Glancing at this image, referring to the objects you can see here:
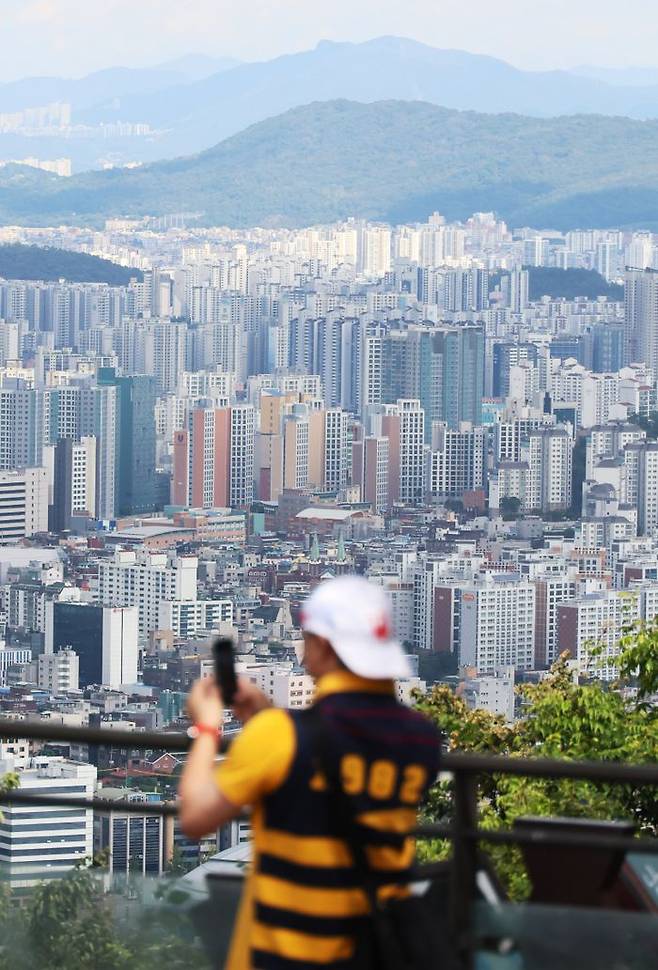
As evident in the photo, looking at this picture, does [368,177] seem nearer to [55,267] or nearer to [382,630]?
[55,267]

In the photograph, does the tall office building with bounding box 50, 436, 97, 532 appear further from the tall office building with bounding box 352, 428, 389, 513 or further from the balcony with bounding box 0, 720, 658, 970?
the balcony with bounding box 0, 720, 658, 970

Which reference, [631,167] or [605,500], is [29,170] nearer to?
[631,167]

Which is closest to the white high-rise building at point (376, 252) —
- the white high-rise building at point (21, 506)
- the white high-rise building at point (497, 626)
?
the white high-rise building at point (21, 506)

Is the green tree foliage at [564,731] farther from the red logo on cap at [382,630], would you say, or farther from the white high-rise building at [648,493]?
the white high-rise building at [648,493]

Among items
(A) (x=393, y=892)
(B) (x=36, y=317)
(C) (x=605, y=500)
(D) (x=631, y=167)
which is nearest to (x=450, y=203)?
(D) (x=631, y=167)

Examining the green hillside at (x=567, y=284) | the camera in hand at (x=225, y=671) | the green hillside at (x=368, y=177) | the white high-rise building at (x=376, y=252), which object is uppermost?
the green hillside at (x=368, y=177)

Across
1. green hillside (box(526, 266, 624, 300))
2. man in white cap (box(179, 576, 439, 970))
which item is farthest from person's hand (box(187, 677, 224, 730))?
green hillside (box(526, 266, 624, 300))

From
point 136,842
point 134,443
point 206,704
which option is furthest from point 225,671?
point 134,443
